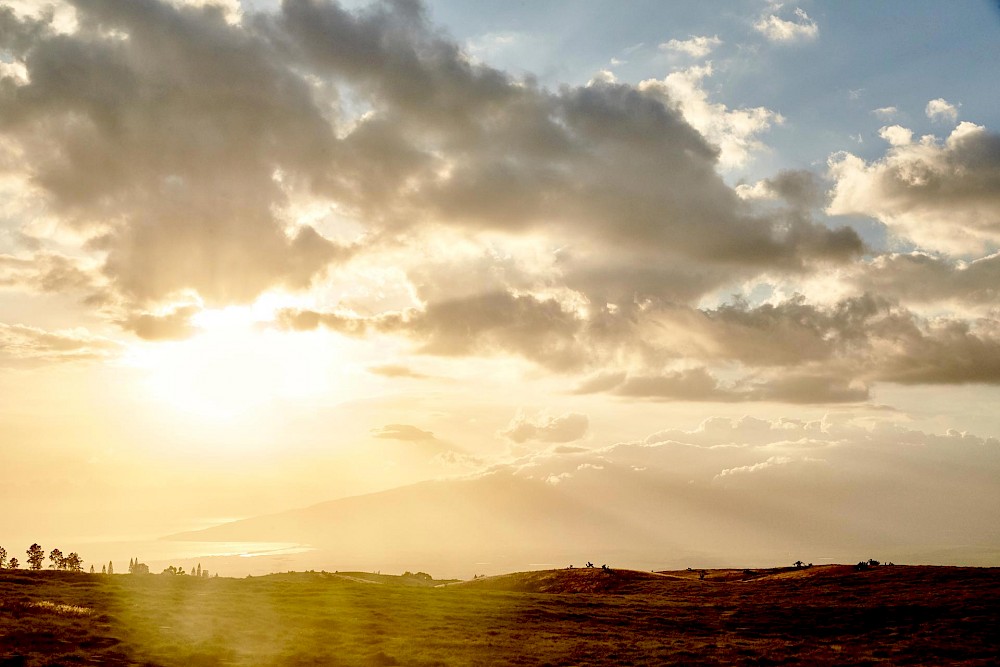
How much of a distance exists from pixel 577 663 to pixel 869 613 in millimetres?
30430

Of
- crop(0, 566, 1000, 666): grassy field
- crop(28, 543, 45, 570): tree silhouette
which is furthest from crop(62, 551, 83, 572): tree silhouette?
crop(0, 566, 1000, 666): grassy field

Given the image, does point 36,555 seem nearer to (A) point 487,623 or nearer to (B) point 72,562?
(B) point 72,562

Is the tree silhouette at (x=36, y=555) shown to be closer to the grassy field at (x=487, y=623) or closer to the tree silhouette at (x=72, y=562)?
the tree silhouette at (x=72, y=562)

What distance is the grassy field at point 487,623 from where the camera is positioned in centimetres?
3944

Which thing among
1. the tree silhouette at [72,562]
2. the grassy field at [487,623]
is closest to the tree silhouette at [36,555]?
the tree silhouette at [72,562]

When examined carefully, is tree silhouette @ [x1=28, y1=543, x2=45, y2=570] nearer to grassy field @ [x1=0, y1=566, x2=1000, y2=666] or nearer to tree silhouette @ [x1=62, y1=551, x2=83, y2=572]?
tree silhouette @ [x1=62, y1=551, x2=83, y2=572]

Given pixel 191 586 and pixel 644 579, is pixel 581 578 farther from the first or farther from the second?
pixel 191 586

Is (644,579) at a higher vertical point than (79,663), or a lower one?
lower

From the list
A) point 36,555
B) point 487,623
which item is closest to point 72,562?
point 36,555

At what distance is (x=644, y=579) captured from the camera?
87375mm

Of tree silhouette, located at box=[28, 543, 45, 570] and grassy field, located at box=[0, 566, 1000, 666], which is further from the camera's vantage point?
tree silhouette, located at box=[28, 543, 45, 570]

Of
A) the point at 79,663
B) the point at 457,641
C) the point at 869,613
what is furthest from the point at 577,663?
the point at 869,613

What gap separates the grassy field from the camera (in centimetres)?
3944

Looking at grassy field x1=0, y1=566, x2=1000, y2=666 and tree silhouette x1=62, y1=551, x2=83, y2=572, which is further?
tree silhouette x1=62, y1=551, x2=83, y2=572
